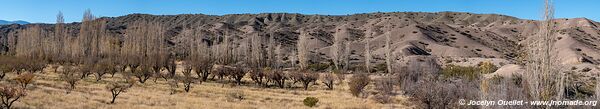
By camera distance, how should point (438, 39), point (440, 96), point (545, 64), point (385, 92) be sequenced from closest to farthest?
point (545, 64) → point (440, 96) → point (385, 92) → point (438, 39)

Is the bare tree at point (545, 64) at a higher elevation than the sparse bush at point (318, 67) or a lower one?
lower

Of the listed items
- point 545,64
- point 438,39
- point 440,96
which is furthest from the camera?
point 438,39

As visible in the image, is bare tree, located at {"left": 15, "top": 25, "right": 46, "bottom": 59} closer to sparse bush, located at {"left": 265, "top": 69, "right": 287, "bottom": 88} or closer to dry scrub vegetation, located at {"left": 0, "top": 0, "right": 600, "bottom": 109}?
dry scrub vegetation, located at {"left": 0, "top": 0, "right": 600, "bottom": 109}

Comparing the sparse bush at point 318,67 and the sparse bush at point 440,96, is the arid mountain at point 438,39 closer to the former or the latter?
the sparse bush at point 318,67

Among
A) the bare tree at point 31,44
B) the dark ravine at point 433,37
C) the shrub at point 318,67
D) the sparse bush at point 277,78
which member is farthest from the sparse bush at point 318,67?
the bare tree at point 31,44

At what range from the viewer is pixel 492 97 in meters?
15.2

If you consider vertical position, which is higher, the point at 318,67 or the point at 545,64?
the point at 318,67

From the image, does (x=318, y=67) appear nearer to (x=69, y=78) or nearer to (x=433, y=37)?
(x=69, y=78)

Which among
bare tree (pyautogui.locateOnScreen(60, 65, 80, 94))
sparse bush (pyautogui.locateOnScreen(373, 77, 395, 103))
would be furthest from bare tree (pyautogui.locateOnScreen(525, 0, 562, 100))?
bare tree (pyautogui.locateOnScreen(60, 65, 80, 94))

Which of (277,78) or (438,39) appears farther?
(438,39)

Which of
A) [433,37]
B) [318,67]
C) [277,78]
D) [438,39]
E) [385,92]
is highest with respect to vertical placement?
[433,37]

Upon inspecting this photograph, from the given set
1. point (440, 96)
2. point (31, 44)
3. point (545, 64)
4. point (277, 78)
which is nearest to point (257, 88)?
point (277, 78)

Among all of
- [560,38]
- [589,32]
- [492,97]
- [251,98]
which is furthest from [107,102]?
[589,32]

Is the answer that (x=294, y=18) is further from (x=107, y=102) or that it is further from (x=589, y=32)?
(x=107, y=102)
